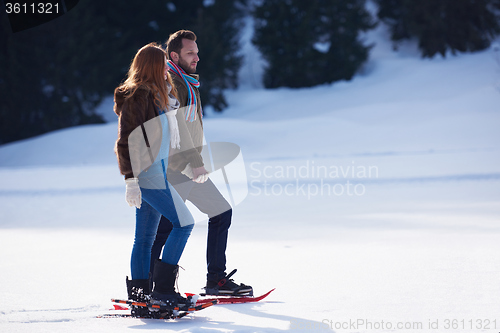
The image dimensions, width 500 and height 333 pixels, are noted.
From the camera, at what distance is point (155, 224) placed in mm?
3178

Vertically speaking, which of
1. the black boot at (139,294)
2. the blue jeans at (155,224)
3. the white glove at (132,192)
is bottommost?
the black boot at (139,294)

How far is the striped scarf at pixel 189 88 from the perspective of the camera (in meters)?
3.45

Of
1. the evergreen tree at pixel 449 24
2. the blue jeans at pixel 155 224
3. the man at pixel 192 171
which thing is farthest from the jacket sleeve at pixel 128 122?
the evergreen tree at pixel 449 24

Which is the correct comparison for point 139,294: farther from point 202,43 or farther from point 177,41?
point 202,43

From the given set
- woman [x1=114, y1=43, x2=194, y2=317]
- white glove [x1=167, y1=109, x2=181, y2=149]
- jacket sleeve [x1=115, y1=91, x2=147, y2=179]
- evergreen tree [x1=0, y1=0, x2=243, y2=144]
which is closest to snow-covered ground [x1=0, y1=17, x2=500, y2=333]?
woman [x1=114, y1=43, x2=194, y2=317]

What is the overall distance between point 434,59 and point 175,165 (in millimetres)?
30210

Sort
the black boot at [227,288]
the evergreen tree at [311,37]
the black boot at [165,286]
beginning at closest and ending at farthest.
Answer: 1. the black boot at [165,286]
2. the black boot at [227,288]
3. the evergreen tree at [311,37]

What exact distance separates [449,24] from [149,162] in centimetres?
2971

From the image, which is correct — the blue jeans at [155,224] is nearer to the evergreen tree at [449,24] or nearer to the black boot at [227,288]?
the black boot at [227,288]

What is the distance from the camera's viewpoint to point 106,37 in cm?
2886

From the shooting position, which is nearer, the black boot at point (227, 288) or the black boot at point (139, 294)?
the black boot at point (139, 294)

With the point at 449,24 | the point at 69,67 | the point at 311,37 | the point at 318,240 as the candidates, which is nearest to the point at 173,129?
the point at 318,240

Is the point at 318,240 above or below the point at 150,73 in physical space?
below

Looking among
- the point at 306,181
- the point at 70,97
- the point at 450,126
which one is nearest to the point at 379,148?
the point at 450,126
